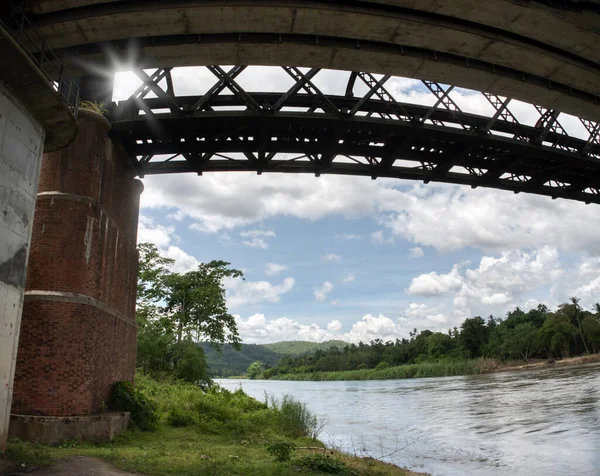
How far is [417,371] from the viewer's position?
10081 centimetres

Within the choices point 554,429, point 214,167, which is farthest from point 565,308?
point 214,167

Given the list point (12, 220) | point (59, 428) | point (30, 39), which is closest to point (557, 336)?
point (59, 428)

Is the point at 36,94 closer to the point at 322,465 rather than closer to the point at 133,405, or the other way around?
the point at 133,405

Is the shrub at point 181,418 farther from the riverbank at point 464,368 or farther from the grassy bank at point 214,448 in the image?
the riverbank at point 464,368

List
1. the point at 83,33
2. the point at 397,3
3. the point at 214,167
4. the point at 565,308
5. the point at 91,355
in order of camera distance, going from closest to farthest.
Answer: the point at 397,3
the point at 83,33
the point at 91,355
the point at 214,167
the point at 565,308

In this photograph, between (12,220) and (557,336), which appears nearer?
(12,220)

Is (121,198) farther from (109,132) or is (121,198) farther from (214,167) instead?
(214,167)

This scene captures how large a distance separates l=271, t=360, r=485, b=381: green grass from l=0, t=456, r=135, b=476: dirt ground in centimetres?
8758

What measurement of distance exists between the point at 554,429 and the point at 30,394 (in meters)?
20.3

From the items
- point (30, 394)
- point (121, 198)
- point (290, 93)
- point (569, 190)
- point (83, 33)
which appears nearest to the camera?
point (83, 33)

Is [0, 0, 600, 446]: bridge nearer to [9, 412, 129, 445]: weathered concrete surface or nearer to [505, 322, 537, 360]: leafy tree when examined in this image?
[9, 412, 129, 445]: weathered concrete surface

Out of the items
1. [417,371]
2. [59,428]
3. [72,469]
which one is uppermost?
[417,371]

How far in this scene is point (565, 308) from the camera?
108 meters

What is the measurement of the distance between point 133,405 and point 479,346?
355ft
